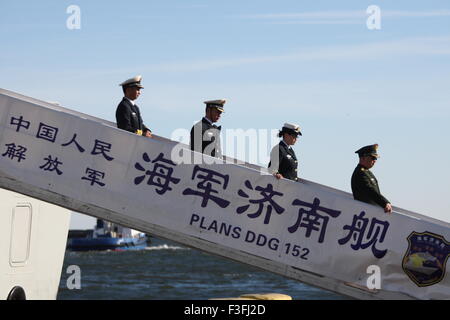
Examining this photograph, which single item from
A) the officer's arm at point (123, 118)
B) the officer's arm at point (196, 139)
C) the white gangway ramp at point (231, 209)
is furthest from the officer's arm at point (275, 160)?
the officer's arm at point (123, 118)

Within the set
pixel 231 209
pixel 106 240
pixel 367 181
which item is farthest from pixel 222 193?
pixel 106 240

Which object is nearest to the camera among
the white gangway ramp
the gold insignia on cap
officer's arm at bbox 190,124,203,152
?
the white gangway ramp

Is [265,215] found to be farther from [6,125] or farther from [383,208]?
[6,125]

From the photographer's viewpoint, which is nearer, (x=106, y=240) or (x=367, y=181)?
(x=367, y=181)

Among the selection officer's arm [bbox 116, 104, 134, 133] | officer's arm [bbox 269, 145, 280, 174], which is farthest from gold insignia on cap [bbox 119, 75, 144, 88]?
officer's arm [bbox 269, 145, 280, 174]

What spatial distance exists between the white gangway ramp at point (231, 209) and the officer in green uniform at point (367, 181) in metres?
0.16

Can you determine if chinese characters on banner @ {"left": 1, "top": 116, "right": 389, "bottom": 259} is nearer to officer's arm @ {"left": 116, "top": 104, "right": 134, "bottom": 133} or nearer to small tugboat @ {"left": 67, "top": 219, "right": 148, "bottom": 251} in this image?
officer's arm @ {"left": 116, "top": 104, "right": 134, "bottom": 133}

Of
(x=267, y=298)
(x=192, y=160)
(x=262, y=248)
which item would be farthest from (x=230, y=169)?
(x=267, y=298)

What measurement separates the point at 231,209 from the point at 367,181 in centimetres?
208

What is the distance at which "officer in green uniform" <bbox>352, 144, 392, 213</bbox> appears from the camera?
1098 centimetres

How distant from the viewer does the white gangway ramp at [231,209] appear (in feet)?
36.0

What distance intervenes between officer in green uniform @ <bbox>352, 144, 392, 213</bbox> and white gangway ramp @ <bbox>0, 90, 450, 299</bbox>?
16 centimetres

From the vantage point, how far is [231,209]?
11.2 meters

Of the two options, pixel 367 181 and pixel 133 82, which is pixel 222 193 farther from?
pixel 133 82
